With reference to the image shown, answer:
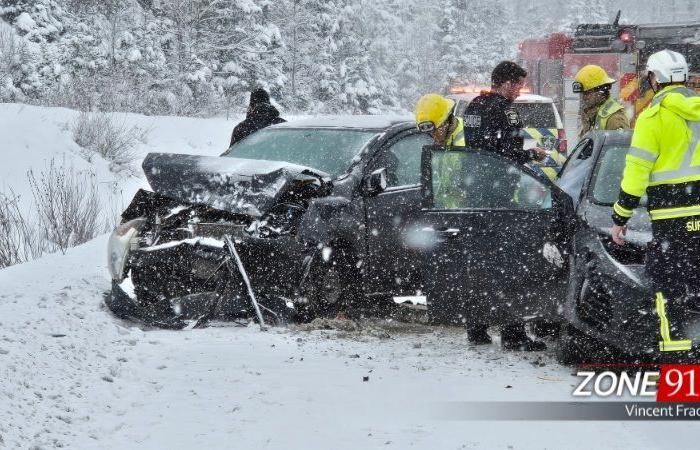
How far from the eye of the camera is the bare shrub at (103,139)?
53.5ft

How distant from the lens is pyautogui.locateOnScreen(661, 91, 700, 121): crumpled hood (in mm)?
4516

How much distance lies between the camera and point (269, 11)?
35250 mm

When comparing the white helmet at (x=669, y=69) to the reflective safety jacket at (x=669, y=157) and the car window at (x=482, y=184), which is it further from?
the car window at (x=482, y=184)

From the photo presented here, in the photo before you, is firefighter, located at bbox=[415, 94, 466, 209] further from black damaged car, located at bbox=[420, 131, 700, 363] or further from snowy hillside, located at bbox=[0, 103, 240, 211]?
snowy hillside, located at bbox=[0, 103, 240, 211]

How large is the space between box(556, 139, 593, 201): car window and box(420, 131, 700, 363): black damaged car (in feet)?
0.06

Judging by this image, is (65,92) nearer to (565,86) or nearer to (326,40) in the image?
(565,86)

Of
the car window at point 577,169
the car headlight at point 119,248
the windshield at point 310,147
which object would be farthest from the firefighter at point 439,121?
the car headlight at point 119,248

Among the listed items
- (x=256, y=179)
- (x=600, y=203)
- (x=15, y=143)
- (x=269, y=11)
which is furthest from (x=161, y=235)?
(x=269, y=11)

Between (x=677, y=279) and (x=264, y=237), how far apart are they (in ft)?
9.39

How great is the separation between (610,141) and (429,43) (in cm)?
4912

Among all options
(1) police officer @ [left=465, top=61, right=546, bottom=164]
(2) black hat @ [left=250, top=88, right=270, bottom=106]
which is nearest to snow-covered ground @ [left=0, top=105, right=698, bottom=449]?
(1) police officer @ [left=465, top=61, right=546, bottom=164]

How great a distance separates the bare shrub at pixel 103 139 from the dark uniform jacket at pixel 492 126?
36.1ft

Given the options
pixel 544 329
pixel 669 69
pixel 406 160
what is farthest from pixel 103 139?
pixel 669 69

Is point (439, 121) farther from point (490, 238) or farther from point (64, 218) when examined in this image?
point (64, 218)
